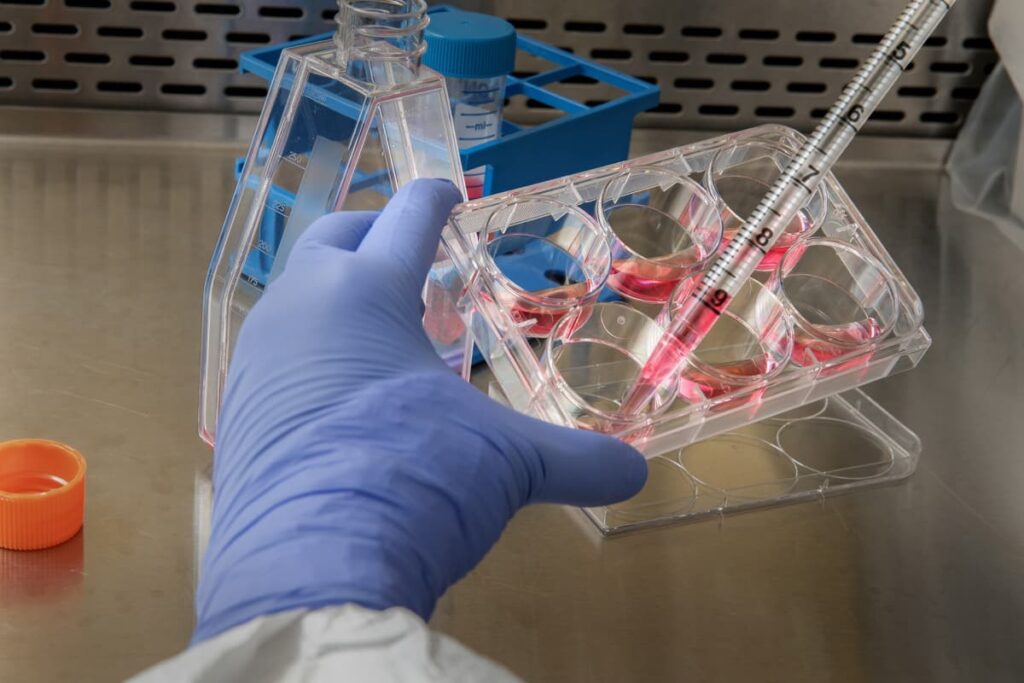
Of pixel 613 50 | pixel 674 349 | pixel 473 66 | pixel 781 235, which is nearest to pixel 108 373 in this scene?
pixel 473 66

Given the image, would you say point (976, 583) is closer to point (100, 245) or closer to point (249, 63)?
point (249, 63)

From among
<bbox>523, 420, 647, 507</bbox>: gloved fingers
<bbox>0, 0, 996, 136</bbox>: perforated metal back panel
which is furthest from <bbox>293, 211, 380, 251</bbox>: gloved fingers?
<bbox>0, 0, 996, 136</bbox>: perforated metal back panel

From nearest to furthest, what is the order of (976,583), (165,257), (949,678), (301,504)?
1. (301,504)
2. (949,678)
3. (976,583)
4. (165,257)

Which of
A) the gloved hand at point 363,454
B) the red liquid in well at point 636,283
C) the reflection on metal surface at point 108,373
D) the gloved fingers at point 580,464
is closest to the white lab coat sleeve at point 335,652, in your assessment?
the gloved hand at point 363,454

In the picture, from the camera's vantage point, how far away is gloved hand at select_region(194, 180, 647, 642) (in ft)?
3.03

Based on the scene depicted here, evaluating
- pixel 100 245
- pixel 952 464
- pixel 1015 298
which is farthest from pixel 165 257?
pixel 1015 298

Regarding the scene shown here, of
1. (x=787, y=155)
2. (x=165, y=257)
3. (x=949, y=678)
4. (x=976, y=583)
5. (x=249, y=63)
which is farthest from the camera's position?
(x=165, y=257)

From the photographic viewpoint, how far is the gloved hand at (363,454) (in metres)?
0.92

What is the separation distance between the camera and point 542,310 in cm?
121

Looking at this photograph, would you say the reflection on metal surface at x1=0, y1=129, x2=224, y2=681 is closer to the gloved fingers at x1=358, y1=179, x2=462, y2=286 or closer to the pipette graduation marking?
the gloved fingers at x1=358, y1=179, x2=462, y2=286

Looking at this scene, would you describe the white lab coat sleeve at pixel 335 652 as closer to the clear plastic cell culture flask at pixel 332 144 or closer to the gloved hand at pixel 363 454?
the gloved hand at pixel 363 454

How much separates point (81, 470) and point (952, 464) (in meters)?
0.99

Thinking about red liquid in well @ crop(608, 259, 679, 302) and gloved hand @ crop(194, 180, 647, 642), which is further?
red liquid in well @ crop(608, 259, 679, 302)

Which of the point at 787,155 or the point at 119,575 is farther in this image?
the point at 787,155
